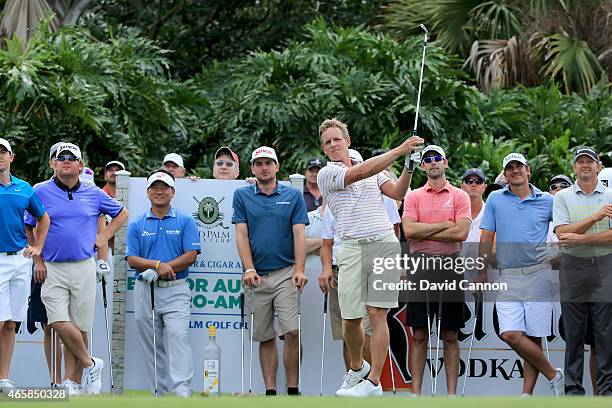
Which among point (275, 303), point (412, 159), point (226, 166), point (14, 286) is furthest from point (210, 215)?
point (412, 159)

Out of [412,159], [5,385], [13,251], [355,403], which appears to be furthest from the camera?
[13,251]

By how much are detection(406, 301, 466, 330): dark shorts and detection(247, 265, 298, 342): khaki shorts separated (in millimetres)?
970

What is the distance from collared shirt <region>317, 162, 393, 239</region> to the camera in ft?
33.6

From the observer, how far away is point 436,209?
1120 cm

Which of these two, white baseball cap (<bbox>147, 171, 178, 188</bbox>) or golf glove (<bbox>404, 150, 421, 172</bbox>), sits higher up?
golf glove (<bbox>404, 150, 421, 172</bbox>)

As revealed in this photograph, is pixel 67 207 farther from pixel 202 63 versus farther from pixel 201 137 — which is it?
pixel 202 63

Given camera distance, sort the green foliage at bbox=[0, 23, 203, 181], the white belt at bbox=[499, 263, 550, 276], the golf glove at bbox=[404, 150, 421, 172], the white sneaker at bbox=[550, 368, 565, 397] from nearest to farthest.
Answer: the golf glove at bbox=[404, 150, 421, 172] → the white sneaker at bbox=[550, 368, 565, 397] → the white belt at bbox=[499, 263, 550, 276] → the green foliage at bbox=[0, 23, 203, 181]

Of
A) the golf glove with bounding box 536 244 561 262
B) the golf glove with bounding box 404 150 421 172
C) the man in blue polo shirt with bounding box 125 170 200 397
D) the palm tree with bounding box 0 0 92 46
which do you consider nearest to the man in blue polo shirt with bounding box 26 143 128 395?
the man in blue polo shirt with bounding box 125 170 200 397

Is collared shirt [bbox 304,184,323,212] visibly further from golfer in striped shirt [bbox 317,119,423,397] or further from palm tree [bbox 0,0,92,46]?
palm tree [bbox 0,0,92,46]

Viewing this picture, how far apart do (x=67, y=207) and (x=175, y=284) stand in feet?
3.62

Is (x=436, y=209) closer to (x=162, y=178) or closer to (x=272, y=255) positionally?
(x=272, y=255)

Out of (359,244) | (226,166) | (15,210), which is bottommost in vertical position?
(359,244)

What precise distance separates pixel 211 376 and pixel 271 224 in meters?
1.34

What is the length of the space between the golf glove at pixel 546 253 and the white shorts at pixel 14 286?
4.11 m
